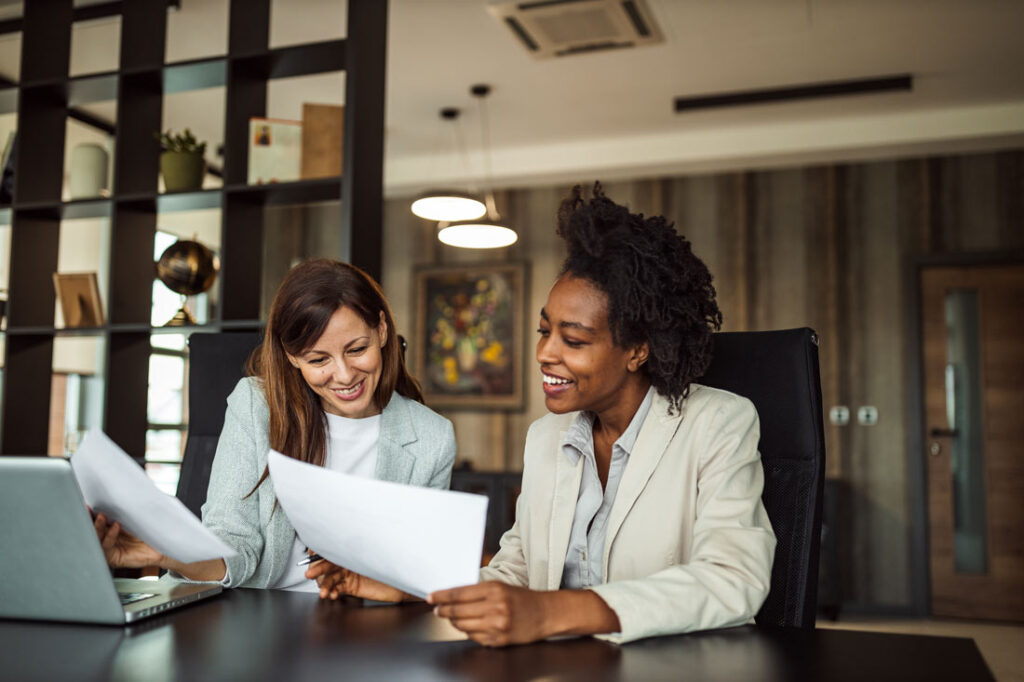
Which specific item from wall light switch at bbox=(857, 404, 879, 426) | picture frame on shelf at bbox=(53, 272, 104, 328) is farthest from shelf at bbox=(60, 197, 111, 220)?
wall light switch at bbox=(857, 404, 879, 426)

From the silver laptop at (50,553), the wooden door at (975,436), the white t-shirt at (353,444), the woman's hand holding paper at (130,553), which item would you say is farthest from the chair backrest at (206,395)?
the wooden door at (975,436)

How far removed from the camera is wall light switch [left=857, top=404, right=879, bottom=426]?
197 inches

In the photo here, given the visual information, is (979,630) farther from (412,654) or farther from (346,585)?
(412,654)

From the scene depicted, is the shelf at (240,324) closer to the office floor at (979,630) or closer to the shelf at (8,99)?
the shelf at (8,99)

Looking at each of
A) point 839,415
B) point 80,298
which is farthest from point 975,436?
point 80,298

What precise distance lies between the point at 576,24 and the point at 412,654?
318 cm

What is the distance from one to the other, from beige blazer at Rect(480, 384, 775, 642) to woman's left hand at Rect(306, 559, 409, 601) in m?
0.21

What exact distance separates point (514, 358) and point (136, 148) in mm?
2995

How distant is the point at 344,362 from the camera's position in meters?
1.64

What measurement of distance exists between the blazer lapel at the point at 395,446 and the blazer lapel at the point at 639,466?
570mm

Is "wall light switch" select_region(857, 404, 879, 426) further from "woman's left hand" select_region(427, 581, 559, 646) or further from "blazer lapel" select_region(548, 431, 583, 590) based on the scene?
"woman's left hand" select_region(427, 581, 559, 646)

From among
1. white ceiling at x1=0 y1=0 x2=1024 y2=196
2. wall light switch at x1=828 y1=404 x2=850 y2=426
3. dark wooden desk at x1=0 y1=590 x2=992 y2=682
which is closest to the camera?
dark wooden desk at x1=0 y1=590 x2=992 y2=682

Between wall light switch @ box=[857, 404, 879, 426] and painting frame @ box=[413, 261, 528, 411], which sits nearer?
wall light switch @ box=[857, 404, 879, 426]

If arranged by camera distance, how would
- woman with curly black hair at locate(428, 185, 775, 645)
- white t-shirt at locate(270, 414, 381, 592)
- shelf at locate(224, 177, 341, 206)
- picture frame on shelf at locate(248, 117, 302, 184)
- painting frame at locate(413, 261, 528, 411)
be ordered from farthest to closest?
painting frame at locate(413, 261, 528, 411) → picture frame on shelf at locate(248, 117, 302, 184) → shelf at locate(224, 177, 341, 206) → white t-shirt at locate(270, 414, 381, 592) → woman with curly black hair at locate(428, 185, 775, 645)
